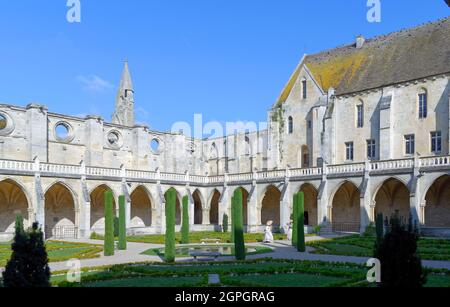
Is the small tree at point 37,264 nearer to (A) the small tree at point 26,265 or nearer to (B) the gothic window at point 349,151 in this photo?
(A) the small tree at point 26,265

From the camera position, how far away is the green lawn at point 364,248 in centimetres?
2075

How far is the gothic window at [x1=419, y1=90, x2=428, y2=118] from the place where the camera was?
1470 inches

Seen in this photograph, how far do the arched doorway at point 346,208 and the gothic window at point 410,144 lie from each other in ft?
17.0

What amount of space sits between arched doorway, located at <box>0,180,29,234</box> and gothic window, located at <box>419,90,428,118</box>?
32.2 metres

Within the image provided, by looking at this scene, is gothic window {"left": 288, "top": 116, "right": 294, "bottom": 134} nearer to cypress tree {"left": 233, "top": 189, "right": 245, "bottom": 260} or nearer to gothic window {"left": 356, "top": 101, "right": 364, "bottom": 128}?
gothic window {"left": 356, "top": 101, "right": 364, "bottom": 128}

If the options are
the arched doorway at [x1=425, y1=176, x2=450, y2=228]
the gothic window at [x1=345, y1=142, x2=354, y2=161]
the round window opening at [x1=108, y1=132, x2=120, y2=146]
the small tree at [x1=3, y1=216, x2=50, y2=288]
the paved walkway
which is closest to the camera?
the small tree at [x1=3, y1=216, x2=50, y2=288]

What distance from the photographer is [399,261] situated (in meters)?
8.07

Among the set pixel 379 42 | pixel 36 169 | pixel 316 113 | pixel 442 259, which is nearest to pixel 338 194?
pixel 316 113

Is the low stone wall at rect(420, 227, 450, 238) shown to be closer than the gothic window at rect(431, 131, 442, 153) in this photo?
Yes

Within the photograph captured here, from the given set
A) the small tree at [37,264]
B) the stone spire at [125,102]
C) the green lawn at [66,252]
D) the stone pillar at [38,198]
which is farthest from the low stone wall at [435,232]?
the stone spire at [125,102]

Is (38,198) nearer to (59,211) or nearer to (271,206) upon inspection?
(59,211)

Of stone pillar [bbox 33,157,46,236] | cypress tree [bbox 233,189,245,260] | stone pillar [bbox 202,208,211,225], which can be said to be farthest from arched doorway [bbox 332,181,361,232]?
stone pillar [bbox 33,157,46,236]

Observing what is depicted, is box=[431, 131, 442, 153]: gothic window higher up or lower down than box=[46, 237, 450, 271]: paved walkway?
higher up
